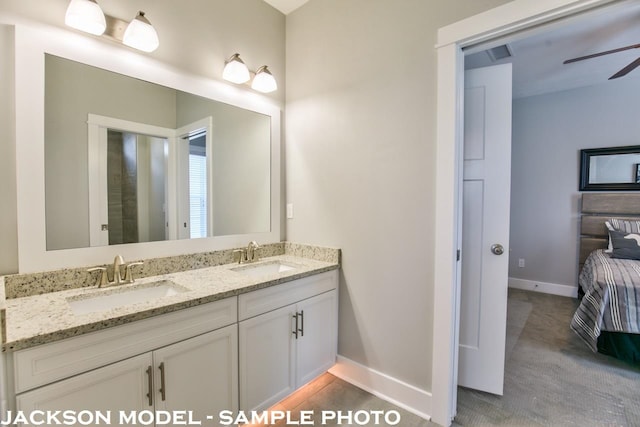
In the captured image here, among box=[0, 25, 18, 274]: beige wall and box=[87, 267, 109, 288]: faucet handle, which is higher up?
box=[0, 25, 18, 274]: beige wall

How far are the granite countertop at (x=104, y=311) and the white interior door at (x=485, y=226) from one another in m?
1.02

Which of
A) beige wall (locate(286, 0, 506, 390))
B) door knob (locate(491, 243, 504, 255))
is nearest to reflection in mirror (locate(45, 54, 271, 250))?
beige wall (locate(286, 0, 506, 390))

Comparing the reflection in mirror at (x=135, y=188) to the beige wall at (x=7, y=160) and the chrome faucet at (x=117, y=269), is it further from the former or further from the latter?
the beige wall at (x=7, y=160)

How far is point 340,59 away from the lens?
205cm

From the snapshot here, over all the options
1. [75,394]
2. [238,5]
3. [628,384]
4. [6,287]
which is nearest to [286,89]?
[238,5]

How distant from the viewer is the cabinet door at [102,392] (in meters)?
0.99

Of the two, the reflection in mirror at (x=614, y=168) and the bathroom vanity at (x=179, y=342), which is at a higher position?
the reflection in mirror at (x=614, y=168)

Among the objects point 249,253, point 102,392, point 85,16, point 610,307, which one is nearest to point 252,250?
point 249,253

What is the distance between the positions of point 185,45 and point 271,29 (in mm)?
745

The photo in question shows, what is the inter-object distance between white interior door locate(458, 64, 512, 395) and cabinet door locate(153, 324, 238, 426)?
144 cm

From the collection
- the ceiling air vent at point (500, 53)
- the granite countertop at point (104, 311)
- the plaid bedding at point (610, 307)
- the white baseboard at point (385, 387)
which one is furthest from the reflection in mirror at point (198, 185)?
the plaid bedding at point (610, 307)

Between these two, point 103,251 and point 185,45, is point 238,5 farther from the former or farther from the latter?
point 103,251

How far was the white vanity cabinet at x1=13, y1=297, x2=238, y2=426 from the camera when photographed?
3.25 ft

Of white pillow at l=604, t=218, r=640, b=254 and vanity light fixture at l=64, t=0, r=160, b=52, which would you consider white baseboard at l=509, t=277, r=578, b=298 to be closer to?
white pillow at l=604, t=218, r=640, b=254
